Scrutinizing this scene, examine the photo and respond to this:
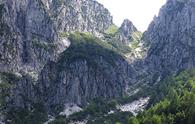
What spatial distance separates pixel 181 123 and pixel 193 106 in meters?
10.4

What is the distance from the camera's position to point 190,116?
189250mm

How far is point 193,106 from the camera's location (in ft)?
636

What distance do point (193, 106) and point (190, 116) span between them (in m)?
6.45

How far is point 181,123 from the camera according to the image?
199 metres

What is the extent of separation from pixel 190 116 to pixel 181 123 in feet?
35.9
